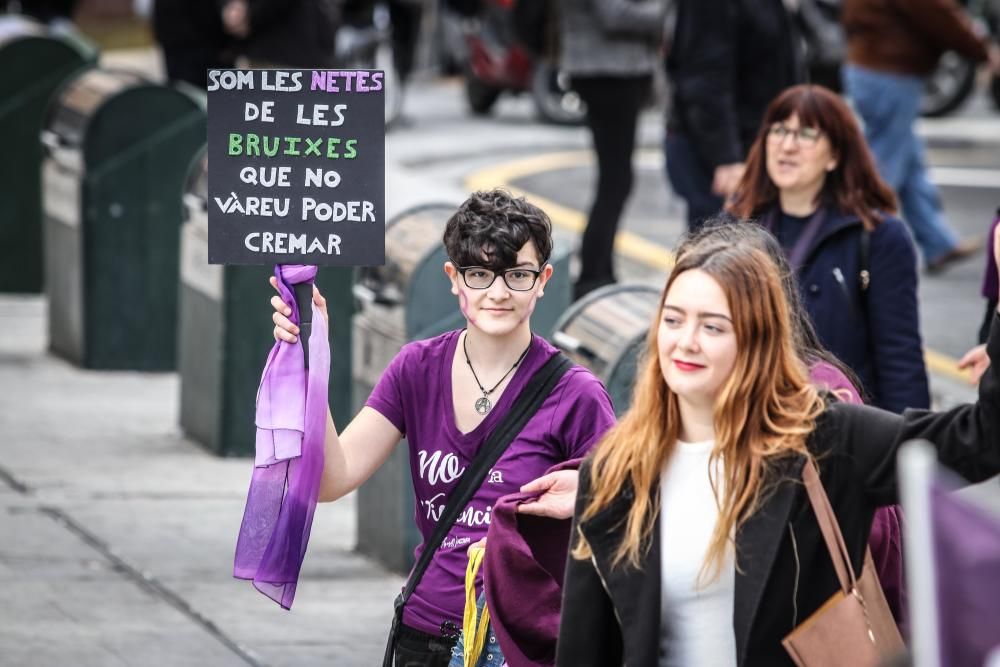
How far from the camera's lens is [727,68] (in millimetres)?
8094

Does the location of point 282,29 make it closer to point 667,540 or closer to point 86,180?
point 86,180

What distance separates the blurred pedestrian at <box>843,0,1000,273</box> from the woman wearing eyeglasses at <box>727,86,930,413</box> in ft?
17.2

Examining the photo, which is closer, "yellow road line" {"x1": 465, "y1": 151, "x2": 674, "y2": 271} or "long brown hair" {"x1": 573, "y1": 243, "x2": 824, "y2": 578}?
"long brown hair" {"x1": 573, "y1": 243, "x2": 824, "y2": 578}

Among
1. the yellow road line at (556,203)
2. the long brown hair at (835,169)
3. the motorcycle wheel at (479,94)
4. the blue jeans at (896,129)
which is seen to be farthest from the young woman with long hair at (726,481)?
the motorcycle wheel at (479,94)

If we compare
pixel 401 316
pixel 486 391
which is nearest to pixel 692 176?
pixel 401 316

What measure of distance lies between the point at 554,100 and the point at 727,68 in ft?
35.0

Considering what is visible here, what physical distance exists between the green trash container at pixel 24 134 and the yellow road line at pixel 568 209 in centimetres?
266

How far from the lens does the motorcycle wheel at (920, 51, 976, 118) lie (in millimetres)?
19109

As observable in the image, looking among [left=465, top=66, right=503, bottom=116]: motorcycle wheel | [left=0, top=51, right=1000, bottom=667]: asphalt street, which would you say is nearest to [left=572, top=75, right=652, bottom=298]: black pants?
[left=0, top=51, right=1000, bottom=667]: asphalt street

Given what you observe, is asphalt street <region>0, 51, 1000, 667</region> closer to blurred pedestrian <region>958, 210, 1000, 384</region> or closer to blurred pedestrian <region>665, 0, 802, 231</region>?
blurred pedestrian <region>665, 0, 802, 231</region>

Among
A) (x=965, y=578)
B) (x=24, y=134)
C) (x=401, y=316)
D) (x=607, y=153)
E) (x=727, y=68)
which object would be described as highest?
(x=727, y=68)

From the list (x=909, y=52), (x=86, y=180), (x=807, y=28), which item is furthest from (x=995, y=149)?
(x=86, y=180)

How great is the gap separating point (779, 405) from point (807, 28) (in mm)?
13694

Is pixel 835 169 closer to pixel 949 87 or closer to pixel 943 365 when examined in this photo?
pixel 943 365
